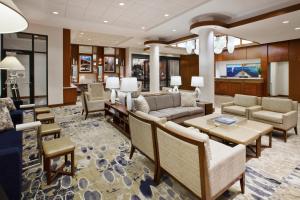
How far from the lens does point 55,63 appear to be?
22.8ft

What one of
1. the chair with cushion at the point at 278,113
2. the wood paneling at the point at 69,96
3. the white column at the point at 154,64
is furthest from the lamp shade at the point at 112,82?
the white column at the point at 154,64

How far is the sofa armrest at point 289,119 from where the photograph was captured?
354 cm

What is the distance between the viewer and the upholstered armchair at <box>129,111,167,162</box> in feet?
7.29

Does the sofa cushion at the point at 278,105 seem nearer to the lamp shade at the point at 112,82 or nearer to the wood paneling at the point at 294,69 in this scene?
the lamp shade at the point at 112,82

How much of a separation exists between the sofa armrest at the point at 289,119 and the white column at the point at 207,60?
97.7 inches

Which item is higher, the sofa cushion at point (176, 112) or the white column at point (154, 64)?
the white column at point (154, 64)

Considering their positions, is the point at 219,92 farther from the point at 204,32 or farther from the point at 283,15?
the point at 283,15

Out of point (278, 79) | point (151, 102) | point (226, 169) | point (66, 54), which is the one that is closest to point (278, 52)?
point (278, 79)

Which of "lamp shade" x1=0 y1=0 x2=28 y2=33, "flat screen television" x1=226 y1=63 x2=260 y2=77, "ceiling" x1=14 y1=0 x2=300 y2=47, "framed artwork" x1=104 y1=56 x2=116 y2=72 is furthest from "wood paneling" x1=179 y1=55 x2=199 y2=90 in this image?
"lamp shade" x1=0 y1=0 x2=28 y2=33

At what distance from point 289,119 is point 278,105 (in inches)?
23.8

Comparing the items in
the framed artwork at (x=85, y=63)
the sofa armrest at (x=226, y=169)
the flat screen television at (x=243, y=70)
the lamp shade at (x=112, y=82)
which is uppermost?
the framed artwork at (x=85, y=63)

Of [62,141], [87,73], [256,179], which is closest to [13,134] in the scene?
[62,141]

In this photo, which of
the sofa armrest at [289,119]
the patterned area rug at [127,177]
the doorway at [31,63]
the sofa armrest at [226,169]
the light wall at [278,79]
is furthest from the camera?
the light wall at [278,79]

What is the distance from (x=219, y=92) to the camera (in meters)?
11.0
